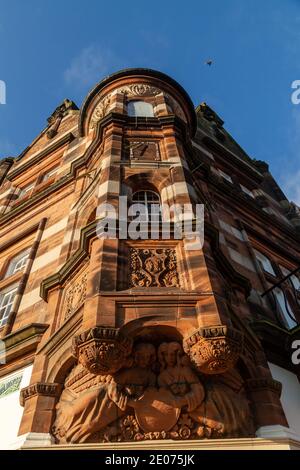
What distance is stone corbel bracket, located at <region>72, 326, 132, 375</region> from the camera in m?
4.98

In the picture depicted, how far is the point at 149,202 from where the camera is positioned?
358 inches

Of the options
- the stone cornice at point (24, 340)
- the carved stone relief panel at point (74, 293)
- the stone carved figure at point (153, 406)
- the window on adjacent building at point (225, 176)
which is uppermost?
the window on adjacent building at point (225, 176)

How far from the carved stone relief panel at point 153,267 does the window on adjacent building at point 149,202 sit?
1400 mm

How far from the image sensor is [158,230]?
720cm

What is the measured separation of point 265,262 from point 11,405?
9252mm

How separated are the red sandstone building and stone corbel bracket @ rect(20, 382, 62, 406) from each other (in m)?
0.02

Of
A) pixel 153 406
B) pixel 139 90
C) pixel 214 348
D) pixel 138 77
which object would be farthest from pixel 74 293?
pixel 138 77

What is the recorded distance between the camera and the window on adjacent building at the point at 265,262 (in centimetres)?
1220

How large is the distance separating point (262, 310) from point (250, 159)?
17.9 meters

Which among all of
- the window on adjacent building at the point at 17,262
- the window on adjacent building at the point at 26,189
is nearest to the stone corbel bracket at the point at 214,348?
the window on adjacent building at the point at 17,262

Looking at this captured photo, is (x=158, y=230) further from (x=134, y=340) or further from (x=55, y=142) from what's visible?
(x=55, y=142)

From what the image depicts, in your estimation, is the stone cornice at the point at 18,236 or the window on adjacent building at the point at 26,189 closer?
the stone cornice at the point at 18,236

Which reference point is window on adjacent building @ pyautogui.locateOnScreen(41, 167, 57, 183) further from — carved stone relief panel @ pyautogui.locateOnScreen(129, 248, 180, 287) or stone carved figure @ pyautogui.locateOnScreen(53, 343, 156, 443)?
stone carved figure @ pyautogui.locateOnScreen(53, 343, 156, 443)

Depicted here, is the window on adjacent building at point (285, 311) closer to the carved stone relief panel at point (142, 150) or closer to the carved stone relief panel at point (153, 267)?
the carved stone relief panel at point (153, 267)
